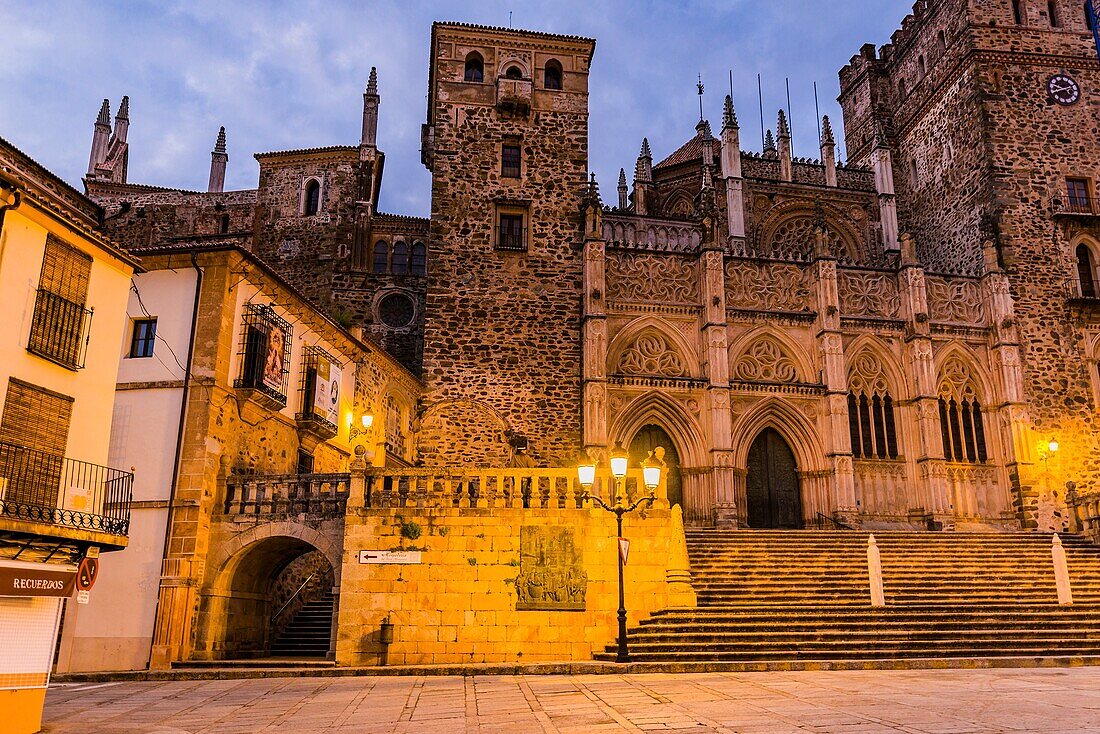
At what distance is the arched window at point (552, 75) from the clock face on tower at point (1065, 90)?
60.4 ft

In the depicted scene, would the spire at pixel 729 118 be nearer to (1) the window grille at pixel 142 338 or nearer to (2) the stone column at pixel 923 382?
(2) the stone column at pixel 923 382

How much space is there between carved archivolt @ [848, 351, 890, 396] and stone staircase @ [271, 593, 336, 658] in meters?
18.4

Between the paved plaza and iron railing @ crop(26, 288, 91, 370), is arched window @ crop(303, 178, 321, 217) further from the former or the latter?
the paved plaza

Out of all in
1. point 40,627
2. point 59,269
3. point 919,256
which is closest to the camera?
point 40,627

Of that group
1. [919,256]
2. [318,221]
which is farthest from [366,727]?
[919,256]

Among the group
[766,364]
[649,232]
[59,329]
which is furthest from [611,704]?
[649,232]

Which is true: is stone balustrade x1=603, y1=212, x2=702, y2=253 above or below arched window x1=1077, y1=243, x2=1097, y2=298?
above

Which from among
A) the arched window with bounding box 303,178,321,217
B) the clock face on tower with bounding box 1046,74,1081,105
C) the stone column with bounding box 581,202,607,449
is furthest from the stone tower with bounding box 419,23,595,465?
the clock face on tower with bounding box 1046,74,1081,105

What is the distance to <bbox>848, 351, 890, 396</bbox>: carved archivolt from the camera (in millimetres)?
29547

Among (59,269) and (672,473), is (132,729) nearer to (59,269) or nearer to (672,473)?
(59,269)

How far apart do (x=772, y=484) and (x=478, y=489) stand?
46.0 ft

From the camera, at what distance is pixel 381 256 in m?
35.8

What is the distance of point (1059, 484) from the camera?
94.8 feet

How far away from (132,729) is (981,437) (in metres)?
28.1
